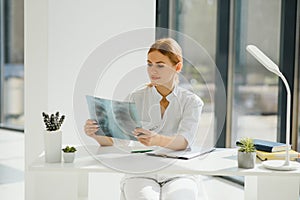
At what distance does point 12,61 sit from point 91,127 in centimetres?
409

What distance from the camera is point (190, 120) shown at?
2189mm

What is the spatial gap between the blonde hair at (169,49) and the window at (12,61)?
4069 mm

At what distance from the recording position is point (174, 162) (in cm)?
211

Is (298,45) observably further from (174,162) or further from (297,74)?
(174,162)

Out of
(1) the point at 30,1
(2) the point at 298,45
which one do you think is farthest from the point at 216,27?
(1) the point at 30,1

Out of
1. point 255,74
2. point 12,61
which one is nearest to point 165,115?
point 255,74

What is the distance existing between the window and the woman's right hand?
157 inches

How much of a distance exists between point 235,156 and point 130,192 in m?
0.48

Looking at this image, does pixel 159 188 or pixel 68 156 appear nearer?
pixel 68 156

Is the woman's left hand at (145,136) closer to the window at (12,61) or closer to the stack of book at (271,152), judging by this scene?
the stack of book at (271,152)

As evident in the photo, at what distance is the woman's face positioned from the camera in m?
2.18

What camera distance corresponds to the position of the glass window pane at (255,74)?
348 cm

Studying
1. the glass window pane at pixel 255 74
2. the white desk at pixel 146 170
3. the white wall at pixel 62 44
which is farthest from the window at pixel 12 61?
the white desk at pixel 146 170

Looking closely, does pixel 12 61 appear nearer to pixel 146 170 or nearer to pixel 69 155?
pixel 69 155
